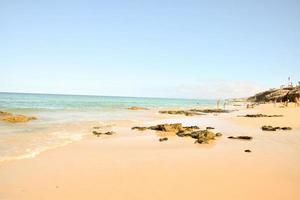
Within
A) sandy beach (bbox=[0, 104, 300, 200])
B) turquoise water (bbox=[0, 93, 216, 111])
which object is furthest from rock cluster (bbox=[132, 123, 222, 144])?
turquoise water (bbox=[0, 93, 216, 111])

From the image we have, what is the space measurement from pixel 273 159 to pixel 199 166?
9.82 feet

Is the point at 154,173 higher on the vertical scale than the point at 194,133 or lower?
lower

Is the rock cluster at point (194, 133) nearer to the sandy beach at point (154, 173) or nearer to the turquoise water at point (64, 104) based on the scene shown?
the sandy beach at point (154, 173)

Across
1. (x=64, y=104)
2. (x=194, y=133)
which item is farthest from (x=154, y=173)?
(x=64, y=104)

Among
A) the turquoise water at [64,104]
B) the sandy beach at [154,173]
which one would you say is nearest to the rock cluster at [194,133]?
the sandy beach at [154,173]

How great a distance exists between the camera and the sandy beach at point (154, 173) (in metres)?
6.95

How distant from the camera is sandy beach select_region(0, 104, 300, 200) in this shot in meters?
6.95

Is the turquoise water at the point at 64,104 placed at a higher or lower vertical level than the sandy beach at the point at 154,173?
lower

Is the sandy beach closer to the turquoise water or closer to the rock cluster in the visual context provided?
the rock cluster

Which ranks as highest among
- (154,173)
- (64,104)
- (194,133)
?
(194,133)

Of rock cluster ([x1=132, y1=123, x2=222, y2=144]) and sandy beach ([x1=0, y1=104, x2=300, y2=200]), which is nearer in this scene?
Answer: sandy beach ([x1=0, y1=104, x2=300, y2=200])

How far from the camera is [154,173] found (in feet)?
28.3

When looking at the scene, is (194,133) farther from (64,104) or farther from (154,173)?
(64,104)

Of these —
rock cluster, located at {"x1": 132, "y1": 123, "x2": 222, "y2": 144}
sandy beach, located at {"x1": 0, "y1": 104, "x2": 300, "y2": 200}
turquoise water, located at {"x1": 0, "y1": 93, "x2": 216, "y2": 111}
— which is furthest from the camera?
turquoise water, located at {"x1": 0, "y1": 93, "x2": 216, "y2": 111}
